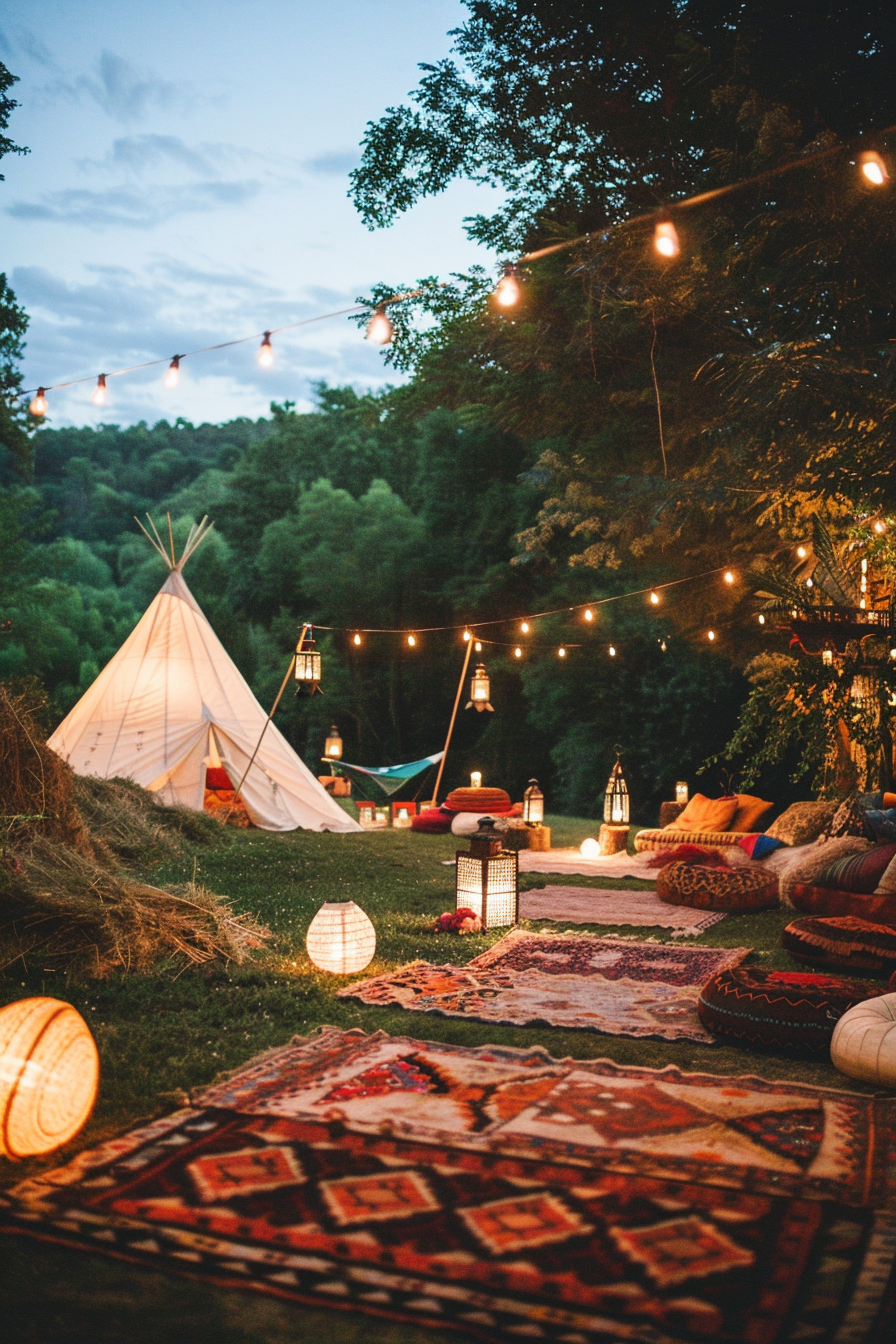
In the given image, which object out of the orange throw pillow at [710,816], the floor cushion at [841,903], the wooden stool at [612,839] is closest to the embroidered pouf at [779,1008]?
the floor cushion at [841,903]

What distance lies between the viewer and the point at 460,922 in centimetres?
511

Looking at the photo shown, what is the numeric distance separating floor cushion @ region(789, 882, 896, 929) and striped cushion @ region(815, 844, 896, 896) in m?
0.04

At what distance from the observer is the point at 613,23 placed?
734 centimetres

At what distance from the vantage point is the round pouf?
9.62ft

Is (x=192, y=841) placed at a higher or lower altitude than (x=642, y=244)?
lower

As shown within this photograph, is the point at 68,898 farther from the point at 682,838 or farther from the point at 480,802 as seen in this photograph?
the point at 480,802

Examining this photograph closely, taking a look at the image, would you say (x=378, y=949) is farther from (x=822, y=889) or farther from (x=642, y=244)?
(x=642, y=244)

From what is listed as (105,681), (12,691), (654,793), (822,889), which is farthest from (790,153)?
(654,793)

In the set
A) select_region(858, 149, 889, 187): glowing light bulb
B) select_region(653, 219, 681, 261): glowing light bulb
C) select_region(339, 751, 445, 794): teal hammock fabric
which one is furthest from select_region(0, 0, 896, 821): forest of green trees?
select_region(339, 751, 445, 794): teal hammock fabric

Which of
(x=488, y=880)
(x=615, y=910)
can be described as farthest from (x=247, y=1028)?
(x=615, y=910)

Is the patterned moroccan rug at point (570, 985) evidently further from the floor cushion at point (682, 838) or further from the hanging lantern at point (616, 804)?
the hanging lantern at point (616, 804)

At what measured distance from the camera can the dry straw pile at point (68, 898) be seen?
3930mm

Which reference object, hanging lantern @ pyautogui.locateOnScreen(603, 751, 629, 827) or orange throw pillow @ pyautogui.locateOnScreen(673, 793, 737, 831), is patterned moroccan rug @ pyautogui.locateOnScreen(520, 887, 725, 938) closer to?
hanging lantern @ pyautogui.locateOnScreen(603, 751, 629, 827)

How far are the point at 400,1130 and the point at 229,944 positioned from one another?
1873 mm
